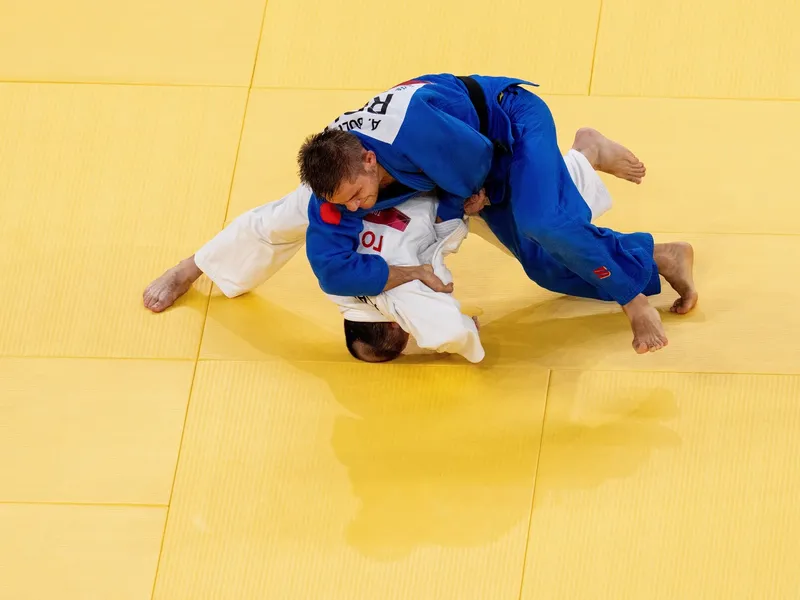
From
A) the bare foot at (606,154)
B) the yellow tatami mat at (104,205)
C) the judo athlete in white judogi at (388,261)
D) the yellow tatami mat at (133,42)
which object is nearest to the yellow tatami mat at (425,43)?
the yellow tatami mat at (133,42)

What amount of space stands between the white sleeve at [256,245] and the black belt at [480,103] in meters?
0.54

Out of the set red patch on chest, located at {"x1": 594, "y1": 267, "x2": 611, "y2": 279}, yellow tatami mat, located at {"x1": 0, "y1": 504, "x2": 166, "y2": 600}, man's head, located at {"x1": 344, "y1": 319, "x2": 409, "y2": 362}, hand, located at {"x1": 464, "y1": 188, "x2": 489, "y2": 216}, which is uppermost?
hand, located at {"x1": 464, "y1": 188, "x2": 489, "y2": 216}

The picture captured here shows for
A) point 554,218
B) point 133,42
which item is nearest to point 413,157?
point 554,218

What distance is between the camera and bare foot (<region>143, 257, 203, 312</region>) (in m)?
3.44

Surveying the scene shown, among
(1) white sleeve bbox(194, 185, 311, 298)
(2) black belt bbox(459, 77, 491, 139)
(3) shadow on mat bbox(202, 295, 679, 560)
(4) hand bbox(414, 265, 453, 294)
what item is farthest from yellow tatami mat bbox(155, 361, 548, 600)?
(2) black belt bbox(459, 77, 491, 139)

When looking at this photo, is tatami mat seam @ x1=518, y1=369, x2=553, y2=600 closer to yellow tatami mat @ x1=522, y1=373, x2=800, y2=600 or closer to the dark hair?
yellow tatami mat @ x1=522, y1=373, x2=800, y2=600

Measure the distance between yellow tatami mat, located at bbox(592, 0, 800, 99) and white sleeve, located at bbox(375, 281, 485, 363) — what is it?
1.23 meters

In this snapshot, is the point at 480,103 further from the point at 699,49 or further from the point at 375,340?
the point at 699,49

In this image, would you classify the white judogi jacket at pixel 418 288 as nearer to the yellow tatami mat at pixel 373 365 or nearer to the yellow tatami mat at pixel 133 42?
the yellow tatami mat at pixel 373 365

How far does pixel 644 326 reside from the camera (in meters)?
2.99

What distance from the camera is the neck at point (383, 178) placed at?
2.75 metres

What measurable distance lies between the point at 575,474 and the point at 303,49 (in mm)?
1906

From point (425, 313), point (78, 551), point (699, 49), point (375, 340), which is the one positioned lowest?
point (78, 551)

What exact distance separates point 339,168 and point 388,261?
Result: 15.0 inches
